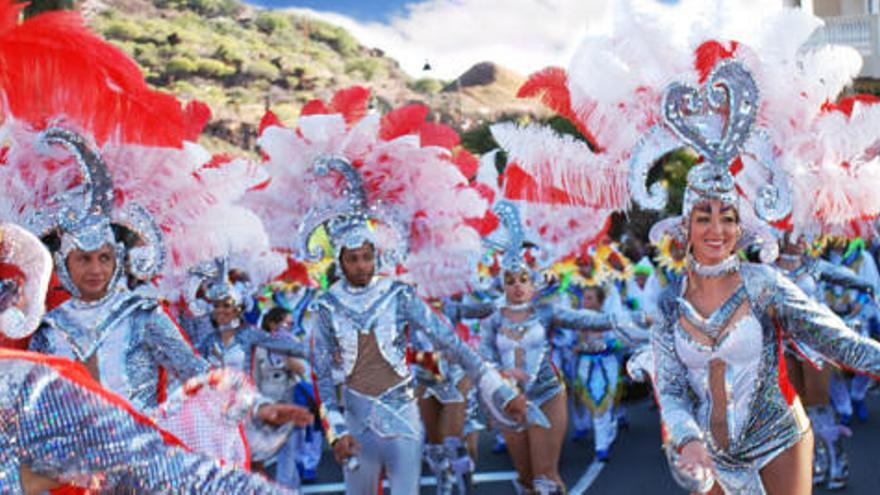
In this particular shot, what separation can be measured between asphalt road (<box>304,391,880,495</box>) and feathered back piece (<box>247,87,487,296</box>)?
308 centimetres

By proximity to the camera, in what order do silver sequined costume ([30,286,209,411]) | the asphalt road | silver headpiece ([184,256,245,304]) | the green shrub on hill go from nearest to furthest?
silver sequined costume ([30,286,209,411]), silver headpiece ([184,256,245,304]), the asphalt road, the green shrub on hill

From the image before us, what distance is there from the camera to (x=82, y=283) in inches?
166

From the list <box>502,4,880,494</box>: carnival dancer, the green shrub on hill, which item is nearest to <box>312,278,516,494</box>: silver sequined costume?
<box>502,4,880,494</box>: carnival dancer

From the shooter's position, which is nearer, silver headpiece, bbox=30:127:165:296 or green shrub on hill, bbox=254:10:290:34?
silver headpiece, bbox=30:127:165:296

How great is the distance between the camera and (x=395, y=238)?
18.1ft

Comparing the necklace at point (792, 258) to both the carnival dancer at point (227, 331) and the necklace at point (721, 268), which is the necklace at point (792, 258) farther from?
the necklace at point (721, 268)

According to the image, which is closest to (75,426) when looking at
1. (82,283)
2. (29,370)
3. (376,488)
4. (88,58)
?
(29,370)

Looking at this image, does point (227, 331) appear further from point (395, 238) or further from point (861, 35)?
point (861, 35)

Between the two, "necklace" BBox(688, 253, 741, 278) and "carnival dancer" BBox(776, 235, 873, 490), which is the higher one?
"necklace" BBox(688, 253, 741, 278)

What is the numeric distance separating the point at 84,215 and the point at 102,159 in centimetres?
24

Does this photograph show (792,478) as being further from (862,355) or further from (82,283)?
(82,283)

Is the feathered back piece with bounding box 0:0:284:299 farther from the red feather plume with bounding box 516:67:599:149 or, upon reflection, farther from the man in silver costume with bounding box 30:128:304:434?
the red feather plume with bounding box 516:67:599:149

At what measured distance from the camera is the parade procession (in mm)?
2348

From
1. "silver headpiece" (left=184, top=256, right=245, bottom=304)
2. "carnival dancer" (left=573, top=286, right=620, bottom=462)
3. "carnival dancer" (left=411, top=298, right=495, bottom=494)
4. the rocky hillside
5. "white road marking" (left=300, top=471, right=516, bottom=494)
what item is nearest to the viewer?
"carnival dancer" (left=411, top=298, right=495, bottom=494)
